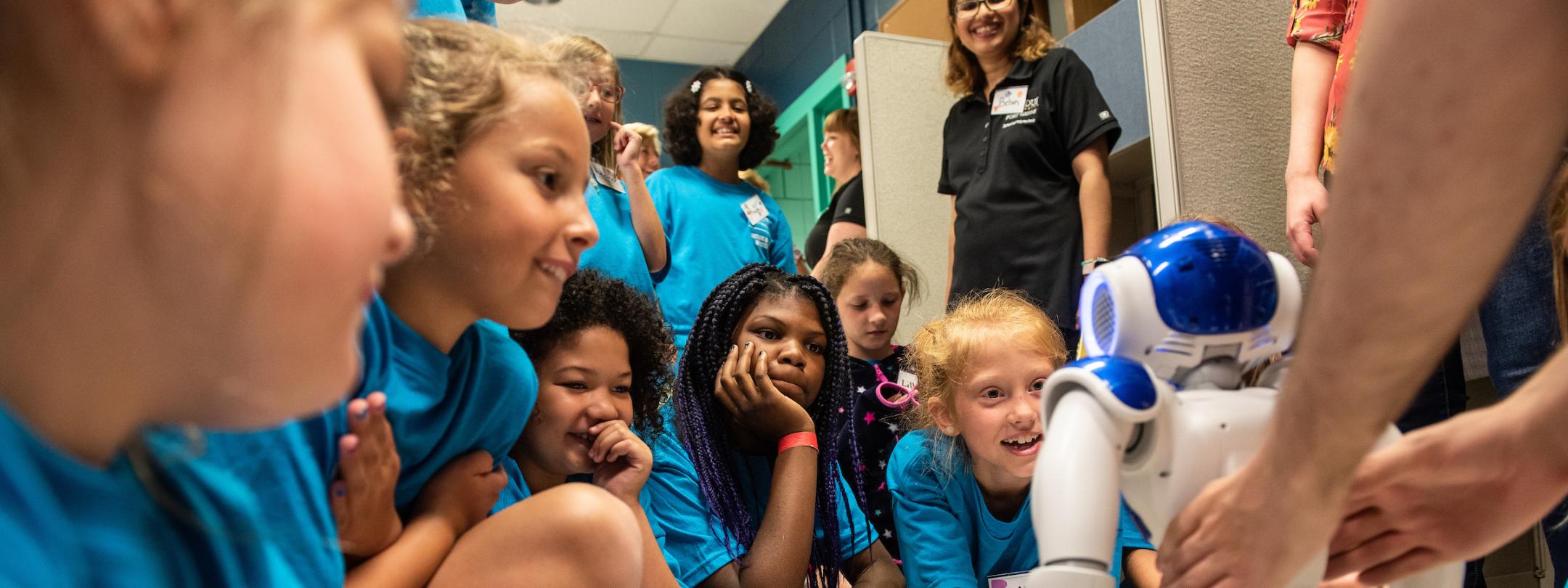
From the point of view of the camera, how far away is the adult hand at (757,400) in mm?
1490

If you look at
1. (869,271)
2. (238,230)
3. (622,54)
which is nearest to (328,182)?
(238,230)

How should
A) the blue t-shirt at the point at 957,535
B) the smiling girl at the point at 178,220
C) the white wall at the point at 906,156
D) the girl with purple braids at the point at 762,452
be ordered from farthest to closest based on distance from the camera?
the white wall at the point at 906,156 < the blue t-shirt at the point at 957,535 < the girl with purple braids at the point at 762,452 < the smiling girl at the point at 178,220

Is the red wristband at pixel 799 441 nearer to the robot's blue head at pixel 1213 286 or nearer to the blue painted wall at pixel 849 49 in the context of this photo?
the robot's blue head at pixel 1213 286

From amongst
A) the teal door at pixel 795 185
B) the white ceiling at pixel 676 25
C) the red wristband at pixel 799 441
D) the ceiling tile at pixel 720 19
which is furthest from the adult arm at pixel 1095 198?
the teal door at pixel 795 185

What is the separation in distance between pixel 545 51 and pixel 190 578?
0.54 metres

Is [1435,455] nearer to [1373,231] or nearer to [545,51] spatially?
[1373,231]

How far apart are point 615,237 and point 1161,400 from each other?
1.37m

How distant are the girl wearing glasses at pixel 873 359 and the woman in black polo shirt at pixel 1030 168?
0.17 m

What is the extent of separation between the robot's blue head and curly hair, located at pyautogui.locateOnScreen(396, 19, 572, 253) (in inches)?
20.9

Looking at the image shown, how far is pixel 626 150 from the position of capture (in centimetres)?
215

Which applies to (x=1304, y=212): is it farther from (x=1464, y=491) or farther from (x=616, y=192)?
(x=616, y=192)

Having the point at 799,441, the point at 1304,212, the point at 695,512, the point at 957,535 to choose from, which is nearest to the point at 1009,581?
the point at 957,535

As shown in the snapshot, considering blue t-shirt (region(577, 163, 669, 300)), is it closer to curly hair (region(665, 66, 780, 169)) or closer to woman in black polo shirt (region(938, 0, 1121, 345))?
curly hair (region(665, 66, 780, 169))

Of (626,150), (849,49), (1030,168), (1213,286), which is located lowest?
(1213,286)
